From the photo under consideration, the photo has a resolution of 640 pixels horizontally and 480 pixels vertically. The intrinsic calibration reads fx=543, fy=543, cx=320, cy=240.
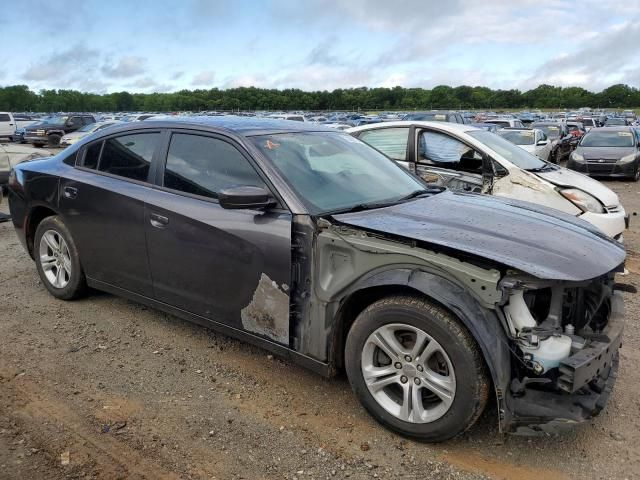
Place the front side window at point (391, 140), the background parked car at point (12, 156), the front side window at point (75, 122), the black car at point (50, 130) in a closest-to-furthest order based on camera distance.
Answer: the front side window at point (391, 140) < the background parked car at point (12, 156) < the black car at point (50, 130) < the front side window at point (75, 122)

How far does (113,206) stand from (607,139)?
1556 centimetres

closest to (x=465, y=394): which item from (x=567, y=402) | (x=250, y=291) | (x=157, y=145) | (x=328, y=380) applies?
(x=567, y=402)

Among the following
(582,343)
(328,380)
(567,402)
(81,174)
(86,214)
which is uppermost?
(81,174)

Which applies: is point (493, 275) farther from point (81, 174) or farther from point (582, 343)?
point (81, 174)

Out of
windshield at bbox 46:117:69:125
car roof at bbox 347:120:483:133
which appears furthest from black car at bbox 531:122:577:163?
windshield at bbox 46:117:69:125

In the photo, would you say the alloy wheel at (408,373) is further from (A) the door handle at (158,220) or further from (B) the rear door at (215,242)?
(A) the door handle at (158,220)

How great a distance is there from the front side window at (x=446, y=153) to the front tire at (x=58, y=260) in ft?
13.7

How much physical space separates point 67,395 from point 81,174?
193cm

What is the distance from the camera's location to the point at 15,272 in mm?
5824

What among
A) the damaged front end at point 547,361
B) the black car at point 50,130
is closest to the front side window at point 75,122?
the black car at point 50,130

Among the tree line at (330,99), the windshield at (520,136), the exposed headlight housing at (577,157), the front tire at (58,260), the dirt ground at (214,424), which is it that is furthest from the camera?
the tree line at (330,99)

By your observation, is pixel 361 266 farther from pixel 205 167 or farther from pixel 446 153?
pixel 446 153

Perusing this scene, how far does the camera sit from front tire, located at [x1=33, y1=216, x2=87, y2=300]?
4633mm

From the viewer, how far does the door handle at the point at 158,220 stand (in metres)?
3.74
